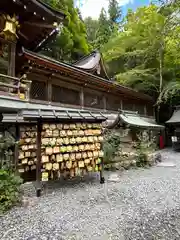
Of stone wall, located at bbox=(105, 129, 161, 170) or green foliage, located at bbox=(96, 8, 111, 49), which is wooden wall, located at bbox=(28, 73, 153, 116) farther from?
green foliage, located at bbox=(96, 8, 111, 49)

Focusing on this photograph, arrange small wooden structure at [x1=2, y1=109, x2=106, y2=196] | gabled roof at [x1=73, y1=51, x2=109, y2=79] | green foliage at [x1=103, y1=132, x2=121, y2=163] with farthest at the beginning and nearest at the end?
gabled roof at [x1=73, y1=51, x2=109, y2=79] → green foliage at [x1=103, y1=132, x2=121, y2=163] → small wooden structure at [x1=2, y1=109, x2=106, y2=196]

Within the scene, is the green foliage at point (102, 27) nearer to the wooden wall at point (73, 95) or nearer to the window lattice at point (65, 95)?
the wooden wall at point (73, 95)

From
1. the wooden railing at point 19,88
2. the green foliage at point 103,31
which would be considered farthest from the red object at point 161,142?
the green foliage at point 103,31

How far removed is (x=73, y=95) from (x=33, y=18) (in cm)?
377

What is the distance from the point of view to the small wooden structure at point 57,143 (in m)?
4.59

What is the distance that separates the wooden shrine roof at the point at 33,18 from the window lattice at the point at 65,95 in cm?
227

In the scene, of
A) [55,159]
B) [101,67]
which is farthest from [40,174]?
[101,67]

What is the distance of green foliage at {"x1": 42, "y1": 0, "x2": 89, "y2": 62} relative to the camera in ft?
47.0

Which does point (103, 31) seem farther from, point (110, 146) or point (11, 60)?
point (110, 146)

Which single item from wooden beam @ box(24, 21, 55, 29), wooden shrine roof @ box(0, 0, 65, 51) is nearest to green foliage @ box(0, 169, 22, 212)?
wooden shrine roof @ box(0, 0, 65, 51)

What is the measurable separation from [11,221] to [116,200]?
82.1 inches

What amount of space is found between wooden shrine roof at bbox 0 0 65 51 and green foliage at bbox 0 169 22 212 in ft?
18.2

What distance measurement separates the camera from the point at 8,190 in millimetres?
3789

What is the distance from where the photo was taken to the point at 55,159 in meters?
4.76
